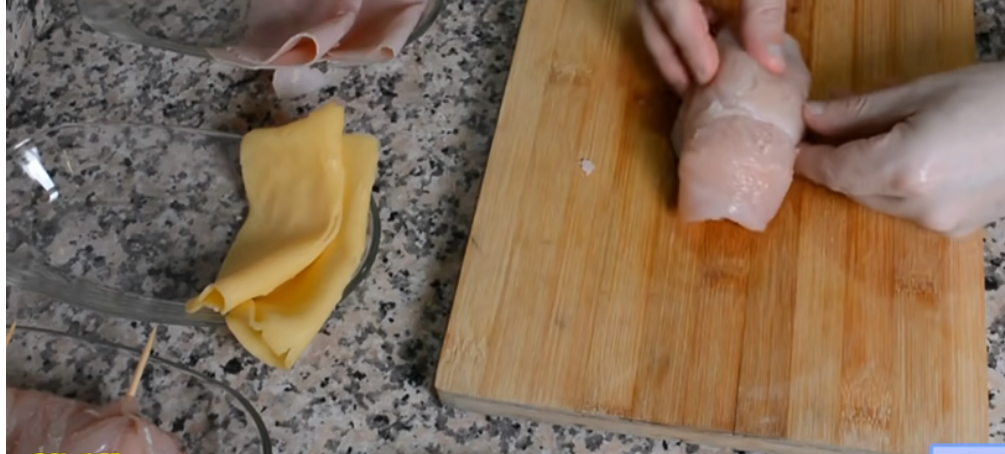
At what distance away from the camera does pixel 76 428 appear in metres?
0.86

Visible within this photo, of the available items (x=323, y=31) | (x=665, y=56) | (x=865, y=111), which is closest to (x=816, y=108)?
(x=865, y=111)

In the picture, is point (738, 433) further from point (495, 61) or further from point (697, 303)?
point (495, 61)

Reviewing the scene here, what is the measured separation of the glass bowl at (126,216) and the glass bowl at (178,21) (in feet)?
0.39

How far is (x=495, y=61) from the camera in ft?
4.02

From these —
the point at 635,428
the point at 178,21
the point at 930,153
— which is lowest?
the point at 635,428

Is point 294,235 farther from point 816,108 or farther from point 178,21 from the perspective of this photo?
point 816,108

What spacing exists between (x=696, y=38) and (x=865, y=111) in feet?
0.63

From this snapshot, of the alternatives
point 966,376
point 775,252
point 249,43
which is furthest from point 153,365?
point 966,376

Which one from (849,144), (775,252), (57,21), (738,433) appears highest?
(57,21)

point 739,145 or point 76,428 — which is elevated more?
point 739,145

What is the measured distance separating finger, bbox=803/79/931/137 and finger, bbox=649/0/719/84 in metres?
0.11

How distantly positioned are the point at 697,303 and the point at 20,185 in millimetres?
710

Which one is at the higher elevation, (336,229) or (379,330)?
(336,229)

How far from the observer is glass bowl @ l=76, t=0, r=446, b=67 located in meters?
1.16
